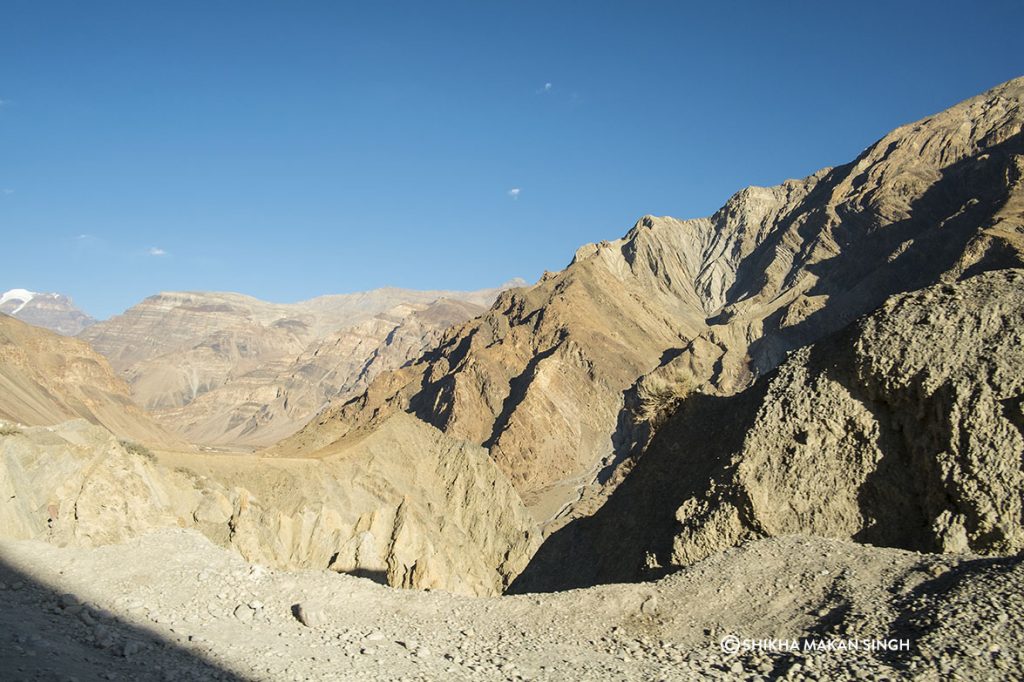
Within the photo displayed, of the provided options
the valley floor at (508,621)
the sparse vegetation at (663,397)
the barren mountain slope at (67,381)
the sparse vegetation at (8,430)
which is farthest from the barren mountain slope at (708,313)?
the valley floor at (508,621)

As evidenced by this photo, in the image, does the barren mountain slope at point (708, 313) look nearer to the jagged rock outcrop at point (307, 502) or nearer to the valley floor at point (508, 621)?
the jagged rock outcrop at point (307, 502)

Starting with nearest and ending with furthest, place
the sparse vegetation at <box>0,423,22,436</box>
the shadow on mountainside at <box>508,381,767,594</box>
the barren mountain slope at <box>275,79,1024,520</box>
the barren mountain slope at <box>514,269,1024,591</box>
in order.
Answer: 1. the barren mountain slope at <box>514,269,1024,591</box>
2. the shadow on mountainside at <box>508,381,767,594</box>
3. the sparse vegetation at <box>0,423,22,436</box>
4. the barren mountain slope at <box>275,79,1024,520</box>

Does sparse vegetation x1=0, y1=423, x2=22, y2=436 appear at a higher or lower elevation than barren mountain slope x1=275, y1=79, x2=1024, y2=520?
lower

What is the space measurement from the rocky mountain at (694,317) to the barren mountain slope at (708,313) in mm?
289

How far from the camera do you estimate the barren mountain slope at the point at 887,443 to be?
43.8 feet

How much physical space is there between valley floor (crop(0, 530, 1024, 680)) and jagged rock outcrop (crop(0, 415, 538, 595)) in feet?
12.8

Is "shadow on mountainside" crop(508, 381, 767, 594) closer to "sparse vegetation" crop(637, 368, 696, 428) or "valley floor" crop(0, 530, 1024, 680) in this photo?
"sparse vegetation" crop(637, 368, 696, 428)

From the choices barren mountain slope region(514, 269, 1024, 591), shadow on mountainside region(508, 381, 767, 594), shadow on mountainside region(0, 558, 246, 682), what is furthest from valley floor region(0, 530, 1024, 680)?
shadow on mountainside region(508, 381, 767, 594)

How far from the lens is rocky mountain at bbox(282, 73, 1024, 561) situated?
88.4 m

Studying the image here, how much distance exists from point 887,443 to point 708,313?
150 m

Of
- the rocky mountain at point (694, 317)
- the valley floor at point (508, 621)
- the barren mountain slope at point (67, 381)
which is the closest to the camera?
the valley floor at point (508, 621)

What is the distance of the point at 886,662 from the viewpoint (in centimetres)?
868

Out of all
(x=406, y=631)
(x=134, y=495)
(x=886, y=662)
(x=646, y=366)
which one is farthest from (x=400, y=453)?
(x=646, y=366)

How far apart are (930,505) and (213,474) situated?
122 ft
